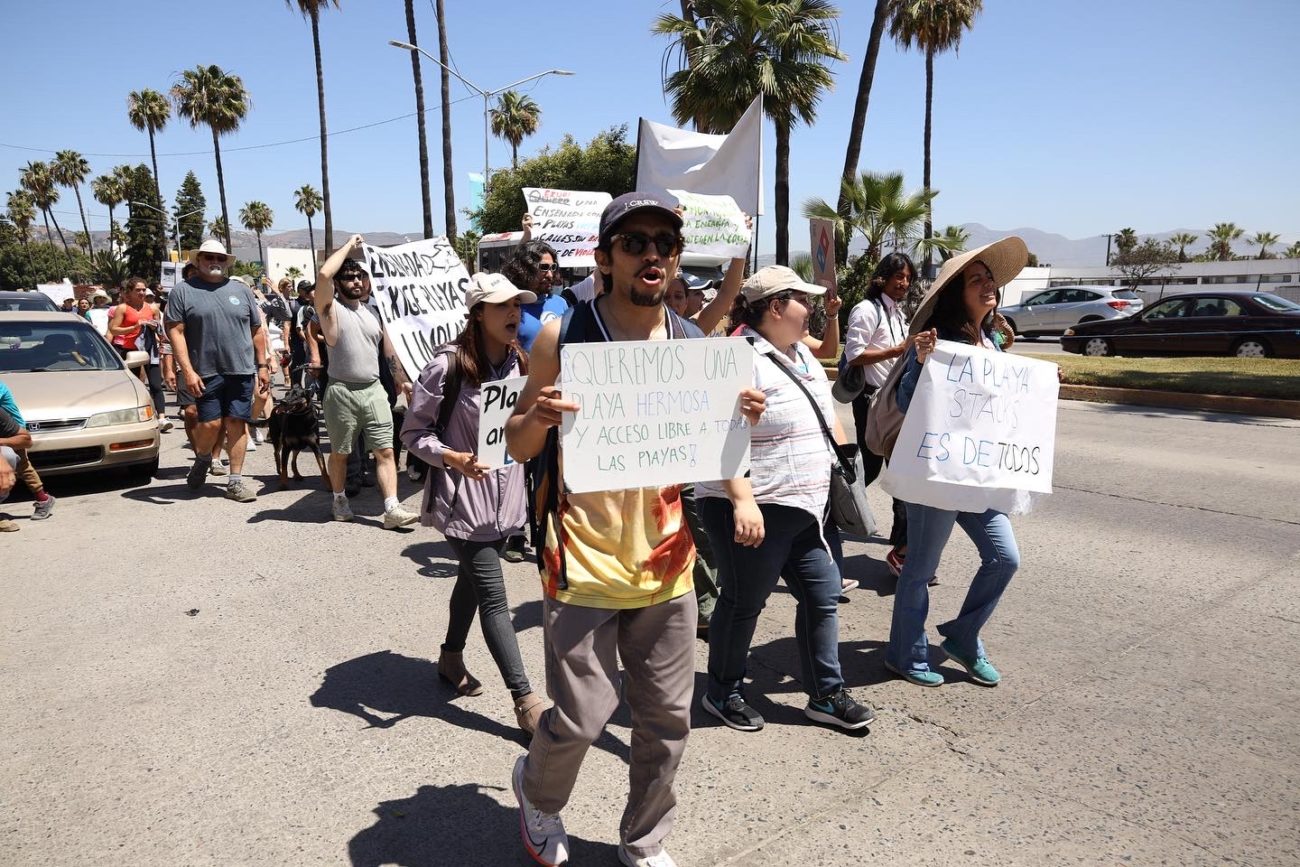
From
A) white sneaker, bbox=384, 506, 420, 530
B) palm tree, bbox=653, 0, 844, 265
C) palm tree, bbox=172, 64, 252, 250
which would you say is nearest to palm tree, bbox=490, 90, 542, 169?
palm tree, bbox=172, 64, 252, 250

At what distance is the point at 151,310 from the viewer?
38.6 ft

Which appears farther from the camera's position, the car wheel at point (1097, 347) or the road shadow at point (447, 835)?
the car wheel at point (1097, 347)

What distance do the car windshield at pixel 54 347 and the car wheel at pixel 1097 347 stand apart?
1816 centimetres

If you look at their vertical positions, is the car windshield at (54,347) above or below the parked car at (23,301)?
below

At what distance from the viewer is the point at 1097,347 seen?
19.3m

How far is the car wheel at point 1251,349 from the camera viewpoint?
16.5m

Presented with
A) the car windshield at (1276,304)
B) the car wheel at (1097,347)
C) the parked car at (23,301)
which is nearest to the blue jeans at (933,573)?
the parked car at (23,301)

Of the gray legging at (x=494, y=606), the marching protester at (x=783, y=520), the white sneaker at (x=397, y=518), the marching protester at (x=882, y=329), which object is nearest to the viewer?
the marching protester at (x=783, y=520)

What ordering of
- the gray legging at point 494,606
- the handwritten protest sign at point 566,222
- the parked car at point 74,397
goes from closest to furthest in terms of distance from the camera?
1. the gray legging at point 494,606
2. the parked car at point 74,397
3. the handwritten protest sign at point 566,222

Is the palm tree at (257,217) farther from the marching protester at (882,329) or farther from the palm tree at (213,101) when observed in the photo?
the marching protester at (882,329)

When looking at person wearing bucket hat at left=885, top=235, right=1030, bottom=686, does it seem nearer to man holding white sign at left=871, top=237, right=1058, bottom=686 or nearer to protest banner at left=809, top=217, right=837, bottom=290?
man holding white sign at left=871, top=237, right=1058, bottom=686

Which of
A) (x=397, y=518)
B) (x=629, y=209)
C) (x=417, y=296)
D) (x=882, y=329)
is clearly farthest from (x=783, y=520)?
(x=417, y=296)

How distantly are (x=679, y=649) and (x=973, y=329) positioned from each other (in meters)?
2.11

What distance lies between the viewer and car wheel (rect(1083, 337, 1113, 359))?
749 inches
